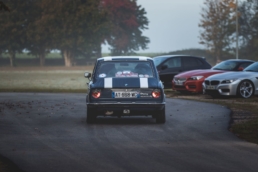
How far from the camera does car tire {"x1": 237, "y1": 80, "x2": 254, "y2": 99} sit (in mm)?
23812

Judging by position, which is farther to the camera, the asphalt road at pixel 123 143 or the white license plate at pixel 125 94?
the white license plate at pixel 125 94

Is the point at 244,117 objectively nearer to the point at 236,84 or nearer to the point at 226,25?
the point at 236,84

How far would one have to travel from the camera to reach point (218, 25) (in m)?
79.6

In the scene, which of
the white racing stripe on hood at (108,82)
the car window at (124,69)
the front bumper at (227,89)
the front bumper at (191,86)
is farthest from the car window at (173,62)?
the white racing stripe on hood at (108,82)

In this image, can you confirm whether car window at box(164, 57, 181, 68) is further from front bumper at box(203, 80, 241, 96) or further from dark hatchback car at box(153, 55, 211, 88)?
front bumper at box(203, 80, 241, 96)

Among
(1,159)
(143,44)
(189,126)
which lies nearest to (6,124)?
(189,126)

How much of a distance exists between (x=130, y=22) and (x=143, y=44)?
6.61m

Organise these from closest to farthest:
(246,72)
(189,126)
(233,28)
Result: (189,126), (246,72), (233,28)

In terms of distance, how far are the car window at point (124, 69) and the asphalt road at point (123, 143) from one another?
1.05 m

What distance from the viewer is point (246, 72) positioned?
24.4m

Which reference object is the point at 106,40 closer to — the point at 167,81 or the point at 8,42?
the point at 8,42

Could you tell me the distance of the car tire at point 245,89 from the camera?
23812mm

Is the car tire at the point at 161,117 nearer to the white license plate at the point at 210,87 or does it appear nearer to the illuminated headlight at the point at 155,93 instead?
the illuminated headlight at the point at 155,93

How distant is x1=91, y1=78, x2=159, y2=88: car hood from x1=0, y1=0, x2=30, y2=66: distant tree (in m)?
72.3
